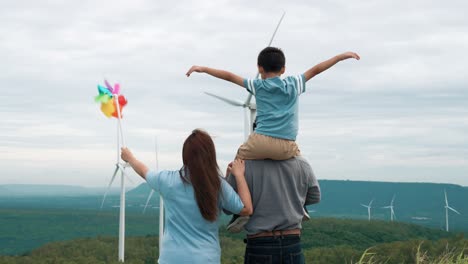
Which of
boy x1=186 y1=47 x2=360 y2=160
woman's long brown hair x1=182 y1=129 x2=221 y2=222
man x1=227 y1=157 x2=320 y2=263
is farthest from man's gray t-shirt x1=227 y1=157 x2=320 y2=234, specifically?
woman's long brown hair x1=182 y1=129 x2=221 y2=222

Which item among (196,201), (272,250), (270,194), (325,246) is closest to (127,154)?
(196,201)

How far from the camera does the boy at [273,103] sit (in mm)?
5684

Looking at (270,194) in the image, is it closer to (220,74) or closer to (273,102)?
(273,102)

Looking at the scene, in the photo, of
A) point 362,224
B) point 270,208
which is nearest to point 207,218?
point 270,208

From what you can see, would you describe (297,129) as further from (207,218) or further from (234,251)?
(234,251)

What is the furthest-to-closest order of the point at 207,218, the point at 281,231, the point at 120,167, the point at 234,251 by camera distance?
1. the point at 234,251
2. the point at 120,167
3. the point at 281,231
4. the point at 207,218

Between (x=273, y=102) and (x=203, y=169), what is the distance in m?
0.87

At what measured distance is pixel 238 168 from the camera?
5695 millimetres

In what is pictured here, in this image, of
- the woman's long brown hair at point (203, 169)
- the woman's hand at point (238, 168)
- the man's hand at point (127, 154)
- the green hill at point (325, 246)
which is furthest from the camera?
the green hill at point (325, 246)

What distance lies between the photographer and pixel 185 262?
18.0ft

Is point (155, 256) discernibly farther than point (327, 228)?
No

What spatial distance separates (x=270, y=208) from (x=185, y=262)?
0.85m

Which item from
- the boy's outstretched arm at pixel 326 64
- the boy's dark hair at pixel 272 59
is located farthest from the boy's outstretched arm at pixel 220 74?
the boy's outstretched arm at pixel 326 64

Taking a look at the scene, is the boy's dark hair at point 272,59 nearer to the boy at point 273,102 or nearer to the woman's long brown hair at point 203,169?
the boy at point 273,102
